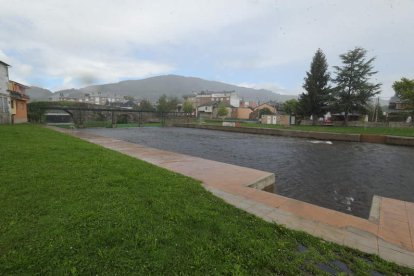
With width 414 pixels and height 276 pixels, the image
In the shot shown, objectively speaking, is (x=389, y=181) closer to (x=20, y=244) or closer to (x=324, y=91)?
(x=20, y=244)

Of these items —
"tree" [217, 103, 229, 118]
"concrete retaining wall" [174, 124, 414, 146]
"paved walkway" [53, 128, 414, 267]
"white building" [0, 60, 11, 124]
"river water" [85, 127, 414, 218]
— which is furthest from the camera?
"tree" [217, 103, 229, 118]

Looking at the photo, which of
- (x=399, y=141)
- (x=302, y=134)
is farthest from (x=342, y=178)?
(x=302, y=134)

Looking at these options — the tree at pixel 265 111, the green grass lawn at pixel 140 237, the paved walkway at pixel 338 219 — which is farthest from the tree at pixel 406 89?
the green grass lawn at pixel 140 237

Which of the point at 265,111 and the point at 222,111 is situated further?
the point at 222,111

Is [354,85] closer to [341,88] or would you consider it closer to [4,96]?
[341,88]

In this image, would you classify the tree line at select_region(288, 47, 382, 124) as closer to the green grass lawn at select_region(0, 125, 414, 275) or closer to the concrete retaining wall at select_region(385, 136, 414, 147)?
the concrete retaining wall at select_region(385, 136, 414, 147)

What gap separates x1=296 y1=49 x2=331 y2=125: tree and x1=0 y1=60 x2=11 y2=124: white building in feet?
142

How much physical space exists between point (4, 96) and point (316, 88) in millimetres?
45168

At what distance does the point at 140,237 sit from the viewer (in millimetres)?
3205

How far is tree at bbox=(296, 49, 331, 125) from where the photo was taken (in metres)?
42.9

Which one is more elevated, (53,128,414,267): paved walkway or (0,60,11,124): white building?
(0,60,11,124): white building

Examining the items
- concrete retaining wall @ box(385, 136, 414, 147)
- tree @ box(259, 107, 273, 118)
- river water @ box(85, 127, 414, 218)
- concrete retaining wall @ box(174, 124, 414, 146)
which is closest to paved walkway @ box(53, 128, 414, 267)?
river water @ box(85, 127, 414, 218)

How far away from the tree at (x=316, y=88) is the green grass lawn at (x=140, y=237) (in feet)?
142

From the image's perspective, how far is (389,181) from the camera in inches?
392
